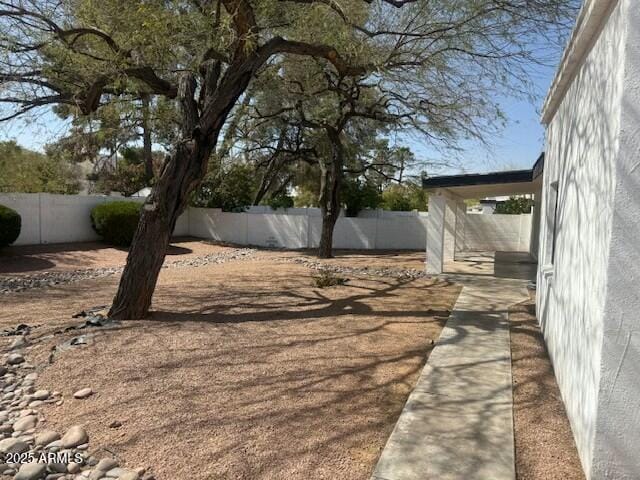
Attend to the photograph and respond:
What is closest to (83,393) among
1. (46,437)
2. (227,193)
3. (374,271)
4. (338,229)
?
(46,437)

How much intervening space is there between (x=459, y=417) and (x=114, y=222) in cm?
1647

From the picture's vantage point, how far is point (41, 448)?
3516 mm

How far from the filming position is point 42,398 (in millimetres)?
4367

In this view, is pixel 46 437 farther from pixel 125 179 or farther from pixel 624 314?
pixel 125 179

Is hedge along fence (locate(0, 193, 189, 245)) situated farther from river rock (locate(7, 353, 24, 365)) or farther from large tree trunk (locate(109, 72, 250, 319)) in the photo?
river rock (locate(7, 353, 24, 365))

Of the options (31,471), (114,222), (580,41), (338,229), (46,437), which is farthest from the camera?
(338,229)

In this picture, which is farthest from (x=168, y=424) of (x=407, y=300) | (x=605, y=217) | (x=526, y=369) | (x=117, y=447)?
(x=407, y=300)

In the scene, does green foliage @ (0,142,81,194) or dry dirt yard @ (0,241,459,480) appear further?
green foliage @ (0,142,81,194)

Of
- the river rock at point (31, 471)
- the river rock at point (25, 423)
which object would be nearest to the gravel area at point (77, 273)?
the river rock at point (25, 423)

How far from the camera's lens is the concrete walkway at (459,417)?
3318 millimetres

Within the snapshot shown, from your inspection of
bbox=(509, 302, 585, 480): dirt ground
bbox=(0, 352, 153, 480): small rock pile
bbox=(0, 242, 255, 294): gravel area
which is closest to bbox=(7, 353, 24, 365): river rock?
bbox=(0, 352, 153, 480): small rock pile

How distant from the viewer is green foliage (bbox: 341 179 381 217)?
23.8 meters

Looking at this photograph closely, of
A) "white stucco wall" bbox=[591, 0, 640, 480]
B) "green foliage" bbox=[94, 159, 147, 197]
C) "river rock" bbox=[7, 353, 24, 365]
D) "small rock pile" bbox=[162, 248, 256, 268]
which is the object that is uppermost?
"green foliage" bbox=[94, 159, 147, 197]

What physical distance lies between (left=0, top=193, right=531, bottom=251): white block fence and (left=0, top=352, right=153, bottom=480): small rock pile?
15.4 meters
